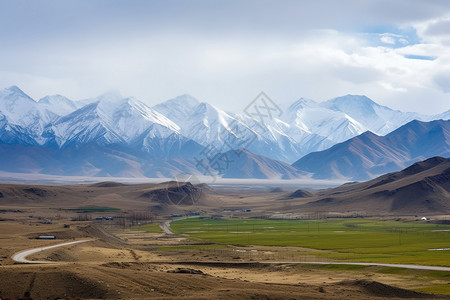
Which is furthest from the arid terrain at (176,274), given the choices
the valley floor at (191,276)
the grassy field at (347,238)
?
the grassy field at (347,238)

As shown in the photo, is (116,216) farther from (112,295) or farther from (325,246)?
(112,295)

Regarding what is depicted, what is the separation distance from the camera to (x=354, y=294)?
169 ft

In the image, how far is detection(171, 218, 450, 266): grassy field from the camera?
266ft

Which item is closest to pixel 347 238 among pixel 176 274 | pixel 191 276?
pixel 176 274

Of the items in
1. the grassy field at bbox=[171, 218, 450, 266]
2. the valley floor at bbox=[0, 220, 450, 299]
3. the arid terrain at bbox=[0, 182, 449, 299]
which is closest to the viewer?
the valley floor at bbox=[0, 220, 450, 299]

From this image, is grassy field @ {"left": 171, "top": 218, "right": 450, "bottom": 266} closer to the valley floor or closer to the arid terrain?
the arid terrain

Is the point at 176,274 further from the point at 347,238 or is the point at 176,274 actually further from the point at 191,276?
the point at 347,238

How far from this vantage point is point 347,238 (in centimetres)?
11156

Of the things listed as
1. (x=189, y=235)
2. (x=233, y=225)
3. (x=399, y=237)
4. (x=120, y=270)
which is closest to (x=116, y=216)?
(x=233, y=225)

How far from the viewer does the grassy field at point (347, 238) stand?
8100cm

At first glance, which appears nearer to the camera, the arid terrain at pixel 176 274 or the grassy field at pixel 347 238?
the arid terrain at pixel 176 274

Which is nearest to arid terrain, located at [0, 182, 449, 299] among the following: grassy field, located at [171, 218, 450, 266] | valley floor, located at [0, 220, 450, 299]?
valley floor, located at [0, 220, 450, 299]

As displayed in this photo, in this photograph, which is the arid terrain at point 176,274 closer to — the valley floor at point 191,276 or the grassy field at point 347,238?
the valley floor at point 191,276

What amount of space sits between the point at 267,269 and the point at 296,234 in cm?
5458
